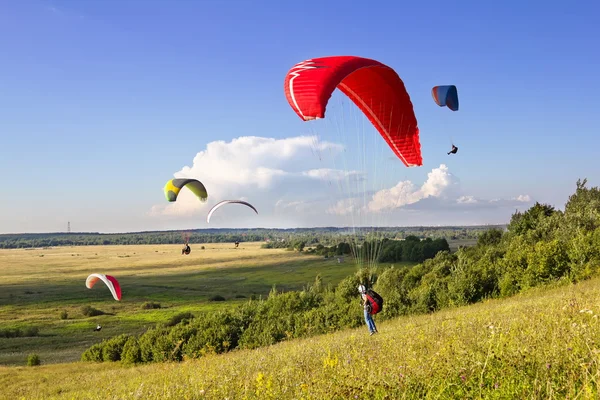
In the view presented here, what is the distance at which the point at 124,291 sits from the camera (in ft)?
353

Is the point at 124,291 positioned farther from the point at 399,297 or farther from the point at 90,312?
the point at 399,297

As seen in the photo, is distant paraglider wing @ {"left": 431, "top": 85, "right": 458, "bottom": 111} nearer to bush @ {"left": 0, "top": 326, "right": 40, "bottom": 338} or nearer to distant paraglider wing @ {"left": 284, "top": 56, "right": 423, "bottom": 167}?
distant paraglider wing @ {"left": 284, "top": 56, "right": 423, "bottom": 167}

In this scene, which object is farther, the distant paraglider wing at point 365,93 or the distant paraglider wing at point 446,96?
the distant paraglider wing at point 446,96

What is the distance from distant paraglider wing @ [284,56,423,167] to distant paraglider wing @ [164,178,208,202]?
12.7m

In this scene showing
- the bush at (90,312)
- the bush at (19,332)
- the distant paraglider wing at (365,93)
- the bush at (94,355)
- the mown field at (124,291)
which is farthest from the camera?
the bush at (90,312)

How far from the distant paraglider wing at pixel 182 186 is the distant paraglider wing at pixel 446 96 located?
1412 cm

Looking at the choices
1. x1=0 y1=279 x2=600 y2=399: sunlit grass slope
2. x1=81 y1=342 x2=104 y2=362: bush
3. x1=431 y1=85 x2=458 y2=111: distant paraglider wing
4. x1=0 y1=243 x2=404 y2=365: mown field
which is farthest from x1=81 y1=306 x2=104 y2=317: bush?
x1=0 y1=279 x2=600 y2=399: sunlit grass slope

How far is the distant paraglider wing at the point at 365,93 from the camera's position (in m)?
12.7

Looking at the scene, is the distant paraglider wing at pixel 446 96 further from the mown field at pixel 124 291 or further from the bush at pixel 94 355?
the mown field at pixel 124 291

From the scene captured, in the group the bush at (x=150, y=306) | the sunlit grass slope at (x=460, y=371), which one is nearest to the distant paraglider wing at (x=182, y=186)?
the sunlit grass slope at (x=460, y=371)

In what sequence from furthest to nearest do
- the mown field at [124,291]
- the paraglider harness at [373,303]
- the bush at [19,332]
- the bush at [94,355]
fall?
the bush at [19,332] → the mown field at [124,291] → the bush at [94,355] → the paraglider harness at [373,303]

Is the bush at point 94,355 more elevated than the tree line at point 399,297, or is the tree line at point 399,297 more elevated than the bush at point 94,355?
the tree line at point 399,297

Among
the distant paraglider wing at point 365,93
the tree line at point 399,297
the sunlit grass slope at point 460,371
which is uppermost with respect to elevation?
the distant paraglider wing at point 365,93

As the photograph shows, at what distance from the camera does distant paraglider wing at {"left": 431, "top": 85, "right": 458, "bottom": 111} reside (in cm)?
1831
